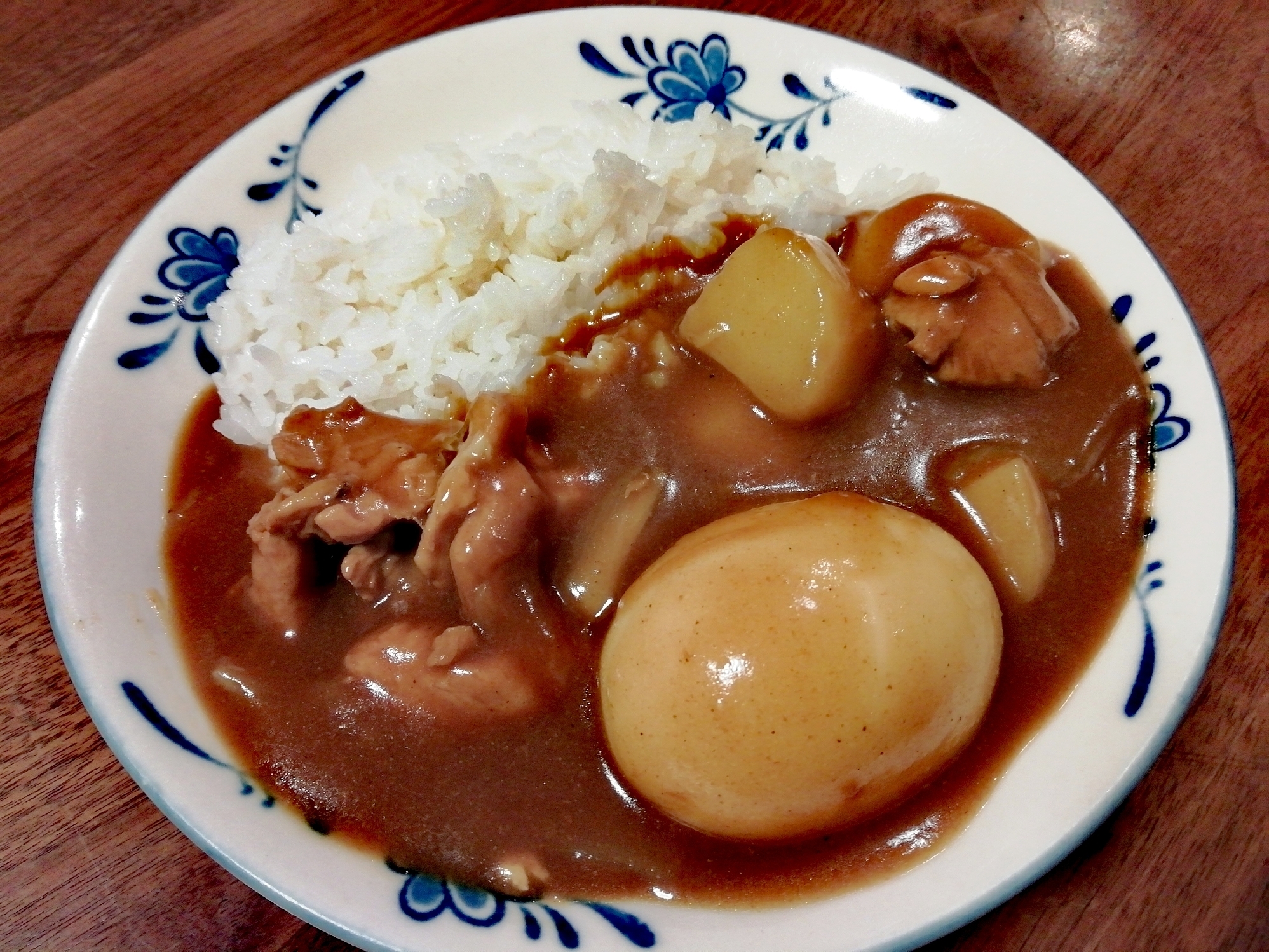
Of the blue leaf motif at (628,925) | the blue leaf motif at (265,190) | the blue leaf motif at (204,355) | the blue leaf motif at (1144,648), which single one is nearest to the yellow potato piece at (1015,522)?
the blue leaf motif at (1144,648)

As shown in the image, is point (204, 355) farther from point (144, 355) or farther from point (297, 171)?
point (297, 171)

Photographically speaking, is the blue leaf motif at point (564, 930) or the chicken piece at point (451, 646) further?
the chicken piece at point (451, 646)

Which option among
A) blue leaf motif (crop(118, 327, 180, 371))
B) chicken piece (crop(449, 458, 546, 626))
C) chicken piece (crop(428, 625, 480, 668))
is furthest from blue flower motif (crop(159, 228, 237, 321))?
chicken piece (crop(428, 625, 480, 668))

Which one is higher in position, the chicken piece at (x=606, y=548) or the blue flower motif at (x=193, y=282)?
the blue flower motif at (x=193, y=282)

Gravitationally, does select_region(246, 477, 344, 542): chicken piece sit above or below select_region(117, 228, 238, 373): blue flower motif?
below

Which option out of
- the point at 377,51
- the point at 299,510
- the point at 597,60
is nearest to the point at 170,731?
the point at 299,510

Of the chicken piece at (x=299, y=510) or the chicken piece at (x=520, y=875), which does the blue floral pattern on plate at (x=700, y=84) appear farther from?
the chicken piece at (x=520, y=875)

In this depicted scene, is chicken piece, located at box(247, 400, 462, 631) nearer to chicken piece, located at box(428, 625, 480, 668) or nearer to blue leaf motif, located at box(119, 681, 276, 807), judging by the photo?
chicken piece, located at box(428, 625, 480, 668)
